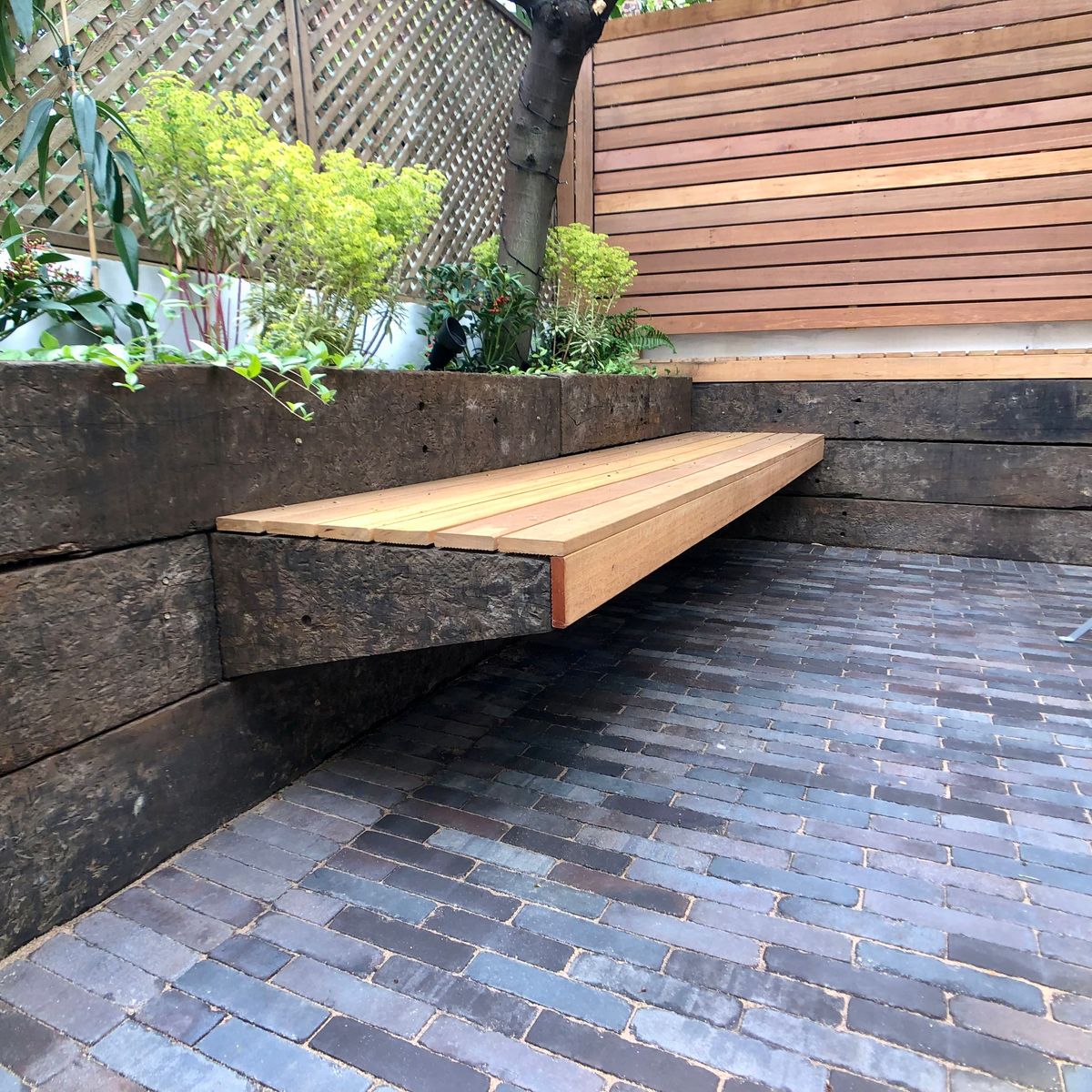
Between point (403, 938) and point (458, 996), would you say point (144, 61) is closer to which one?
point (403, 938)

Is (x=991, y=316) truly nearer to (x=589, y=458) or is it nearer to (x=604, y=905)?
(x=589, y=458)

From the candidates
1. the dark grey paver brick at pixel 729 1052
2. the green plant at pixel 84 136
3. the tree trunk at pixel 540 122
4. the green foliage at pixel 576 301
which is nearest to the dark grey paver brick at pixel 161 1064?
the dark grey paver brick at pixel 729 1052

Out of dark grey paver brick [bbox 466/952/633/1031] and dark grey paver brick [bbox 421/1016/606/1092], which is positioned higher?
dark grey paver brick [bbox 466/952/633/1031]

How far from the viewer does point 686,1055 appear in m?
1.17

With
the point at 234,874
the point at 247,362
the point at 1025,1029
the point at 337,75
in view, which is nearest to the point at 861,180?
the point at 337,75

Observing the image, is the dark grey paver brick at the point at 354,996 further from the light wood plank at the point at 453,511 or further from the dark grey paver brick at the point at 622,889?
the light wood plank at the point at 453,511

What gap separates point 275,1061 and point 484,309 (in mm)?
3052

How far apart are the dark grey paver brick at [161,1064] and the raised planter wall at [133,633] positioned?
0.35 metres

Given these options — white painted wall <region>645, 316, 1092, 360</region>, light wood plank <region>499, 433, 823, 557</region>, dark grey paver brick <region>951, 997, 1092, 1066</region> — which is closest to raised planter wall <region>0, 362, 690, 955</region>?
light wood plank <region>499, 433, 823, 557</region>

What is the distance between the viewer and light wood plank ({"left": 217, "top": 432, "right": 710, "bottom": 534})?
1.77 metres

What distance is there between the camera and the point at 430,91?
13.1 ft

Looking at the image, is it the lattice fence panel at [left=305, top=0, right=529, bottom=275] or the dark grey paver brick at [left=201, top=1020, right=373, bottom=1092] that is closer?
the dark grey paver brick at [left=201, top=1020, right=373, bottom=1092]

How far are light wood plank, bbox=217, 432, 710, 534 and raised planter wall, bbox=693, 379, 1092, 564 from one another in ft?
6.11

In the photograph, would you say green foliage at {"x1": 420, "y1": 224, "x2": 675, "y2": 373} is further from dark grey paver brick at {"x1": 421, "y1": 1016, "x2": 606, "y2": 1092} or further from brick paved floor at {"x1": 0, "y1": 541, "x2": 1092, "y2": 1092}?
dark grey paver brick at {"x1": 421, "y1": 1016, "x2": 606, "y2": 1092}
